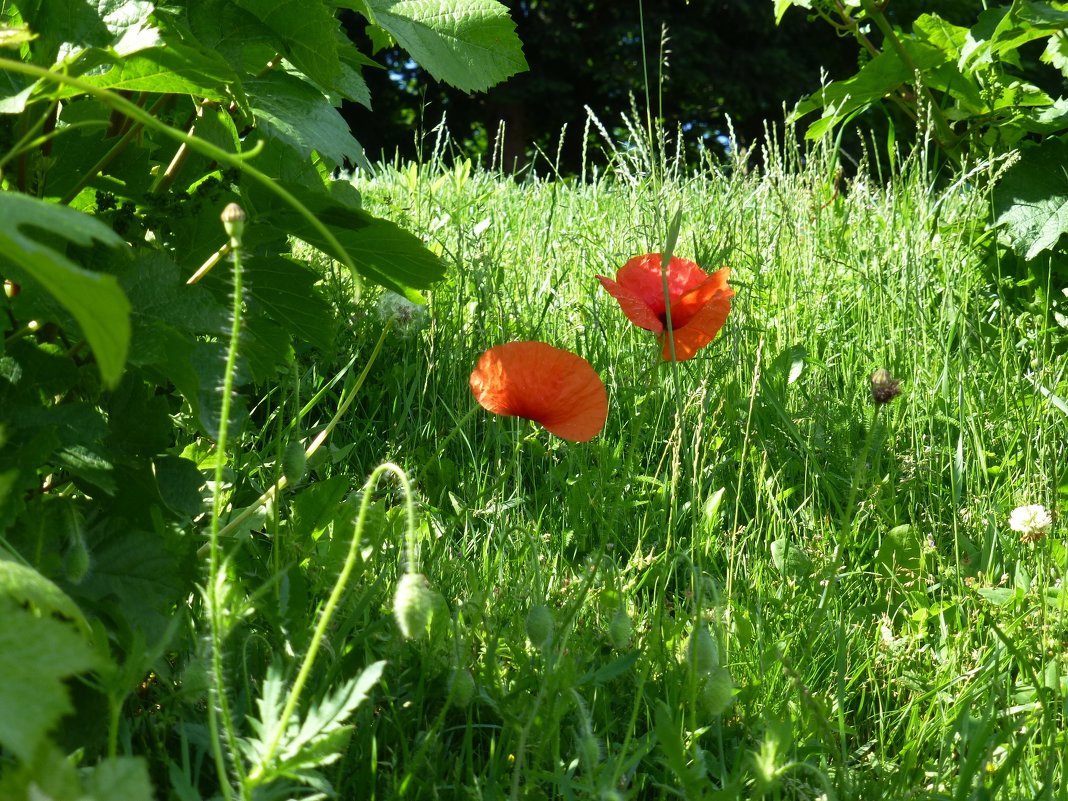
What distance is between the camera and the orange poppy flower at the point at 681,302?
143 centimetres

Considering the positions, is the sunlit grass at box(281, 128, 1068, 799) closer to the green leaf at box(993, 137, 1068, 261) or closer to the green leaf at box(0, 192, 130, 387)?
the green leaf at box(993, 137, 1068, 261)

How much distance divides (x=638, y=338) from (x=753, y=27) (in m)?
16.9

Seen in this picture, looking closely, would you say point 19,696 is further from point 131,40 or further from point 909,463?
point 909,463

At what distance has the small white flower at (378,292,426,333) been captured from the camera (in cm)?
174

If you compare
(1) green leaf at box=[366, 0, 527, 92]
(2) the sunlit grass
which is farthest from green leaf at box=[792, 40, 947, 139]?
(1) green leaf at box=[366, 0, 527, 92]

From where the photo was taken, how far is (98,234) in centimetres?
54

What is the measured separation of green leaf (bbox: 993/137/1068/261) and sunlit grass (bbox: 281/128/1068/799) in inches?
6.6

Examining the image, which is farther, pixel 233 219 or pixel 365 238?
pixel 365 238

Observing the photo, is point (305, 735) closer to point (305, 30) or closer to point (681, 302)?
point (305, 30)

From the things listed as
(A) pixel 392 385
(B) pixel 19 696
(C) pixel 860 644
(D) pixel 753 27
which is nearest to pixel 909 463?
(C) pixel 860 644

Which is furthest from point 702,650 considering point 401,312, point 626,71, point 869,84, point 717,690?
point 626,71

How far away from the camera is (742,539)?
177 cm

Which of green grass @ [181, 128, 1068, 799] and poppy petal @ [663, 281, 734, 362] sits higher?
poppy petal @ [663, 281, 734, 362]

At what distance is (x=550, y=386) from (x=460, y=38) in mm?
419
